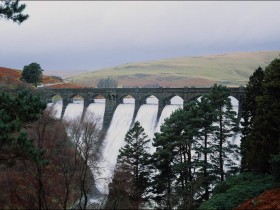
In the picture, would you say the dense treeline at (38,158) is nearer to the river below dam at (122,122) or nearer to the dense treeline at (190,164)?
the dense treeline at (190,164)

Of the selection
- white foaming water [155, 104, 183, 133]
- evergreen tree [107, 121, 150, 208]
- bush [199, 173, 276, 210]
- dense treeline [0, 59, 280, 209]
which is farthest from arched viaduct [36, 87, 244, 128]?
bush [199, 173, 276, 210]

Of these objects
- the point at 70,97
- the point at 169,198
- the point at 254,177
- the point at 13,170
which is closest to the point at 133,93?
the point at 70,97

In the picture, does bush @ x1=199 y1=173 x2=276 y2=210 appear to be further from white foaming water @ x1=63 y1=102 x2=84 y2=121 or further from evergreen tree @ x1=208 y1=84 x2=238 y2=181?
white foaming water @ x1=63 y1=102 x2=84 y2=121

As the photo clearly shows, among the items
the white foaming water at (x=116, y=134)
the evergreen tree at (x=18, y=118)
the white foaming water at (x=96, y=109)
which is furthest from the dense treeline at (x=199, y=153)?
the white foaming water at (x=96, y=109)

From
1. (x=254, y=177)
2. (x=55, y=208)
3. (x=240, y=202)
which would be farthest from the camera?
(x=55, y=208)

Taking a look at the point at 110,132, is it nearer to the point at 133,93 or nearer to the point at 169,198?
the point at 133,93

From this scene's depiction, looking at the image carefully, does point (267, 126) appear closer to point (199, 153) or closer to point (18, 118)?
point (199, 153)
